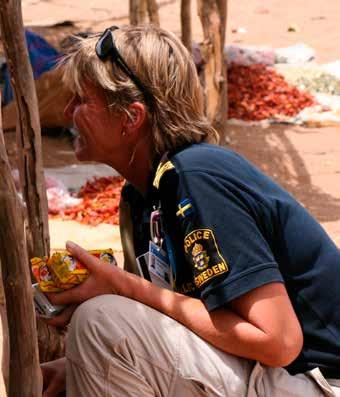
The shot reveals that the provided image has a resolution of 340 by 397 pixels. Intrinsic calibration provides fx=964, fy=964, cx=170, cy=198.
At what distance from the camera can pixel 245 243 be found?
2.31m

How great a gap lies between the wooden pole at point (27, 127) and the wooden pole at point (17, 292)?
1.23 meters

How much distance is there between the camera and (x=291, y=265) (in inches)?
96.7

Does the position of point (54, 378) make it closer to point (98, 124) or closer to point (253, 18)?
point (98, 124)

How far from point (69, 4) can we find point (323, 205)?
7.99m

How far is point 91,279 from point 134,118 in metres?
0.44

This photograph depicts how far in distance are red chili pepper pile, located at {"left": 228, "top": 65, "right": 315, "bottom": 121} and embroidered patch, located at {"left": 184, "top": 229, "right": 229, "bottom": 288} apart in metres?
6.68

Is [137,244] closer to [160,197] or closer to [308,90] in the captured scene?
[160,197]

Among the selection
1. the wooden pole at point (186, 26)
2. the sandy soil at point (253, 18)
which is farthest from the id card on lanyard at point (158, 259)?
the sandy soil at point (253, 18)

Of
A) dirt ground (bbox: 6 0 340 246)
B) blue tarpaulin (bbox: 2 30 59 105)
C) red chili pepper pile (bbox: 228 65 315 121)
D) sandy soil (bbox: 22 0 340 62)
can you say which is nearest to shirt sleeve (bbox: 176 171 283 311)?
dirt ground (bbox: 6 0 340 246)

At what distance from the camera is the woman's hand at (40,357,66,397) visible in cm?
278

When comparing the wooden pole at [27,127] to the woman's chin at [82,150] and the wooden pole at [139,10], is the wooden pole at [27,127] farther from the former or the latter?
the wooden pole at [139,10]

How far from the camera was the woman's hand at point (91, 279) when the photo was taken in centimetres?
254

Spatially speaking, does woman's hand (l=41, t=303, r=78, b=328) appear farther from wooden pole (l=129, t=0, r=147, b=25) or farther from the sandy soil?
the sandy soil

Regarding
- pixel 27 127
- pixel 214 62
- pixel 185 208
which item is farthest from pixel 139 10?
pixel 185 208
